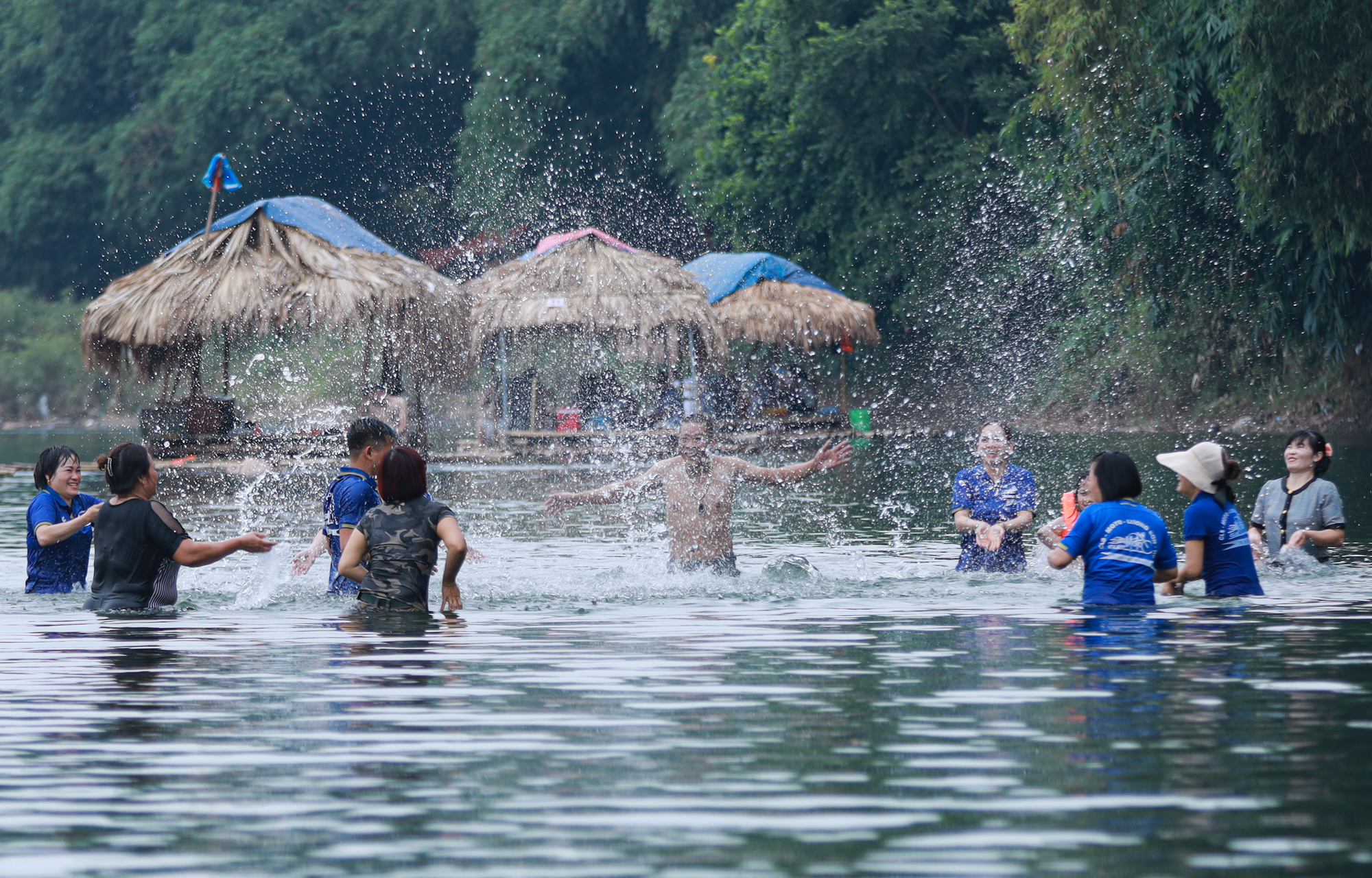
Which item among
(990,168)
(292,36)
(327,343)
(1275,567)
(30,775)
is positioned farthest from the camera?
(292,36)

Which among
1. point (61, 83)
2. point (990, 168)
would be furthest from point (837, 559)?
point (61, 83)

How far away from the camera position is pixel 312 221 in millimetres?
25281

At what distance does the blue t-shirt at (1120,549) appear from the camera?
30.6ft

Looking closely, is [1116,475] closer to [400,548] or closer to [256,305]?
[400,548]

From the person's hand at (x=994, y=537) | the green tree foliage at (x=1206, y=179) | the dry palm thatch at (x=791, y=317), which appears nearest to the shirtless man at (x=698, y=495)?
the person's hand at (x=994, y=537)

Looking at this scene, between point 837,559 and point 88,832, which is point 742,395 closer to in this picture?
point 837,559

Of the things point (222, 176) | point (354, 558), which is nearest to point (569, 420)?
point (222, 176)

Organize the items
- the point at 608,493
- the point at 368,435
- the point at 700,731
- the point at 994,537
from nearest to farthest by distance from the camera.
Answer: the point at 700,731 < the point at 368,435 < the point at 994,537 < the point at 608,493

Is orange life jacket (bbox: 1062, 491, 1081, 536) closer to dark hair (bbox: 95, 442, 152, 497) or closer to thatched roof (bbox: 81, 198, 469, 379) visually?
dark hair (bbox: 95, 442, 152, 497)

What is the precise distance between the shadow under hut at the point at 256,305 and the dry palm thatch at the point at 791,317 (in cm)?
810

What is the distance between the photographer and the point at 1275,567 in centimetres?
1225

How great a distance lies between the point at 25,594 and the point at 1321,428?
25734 millimetres

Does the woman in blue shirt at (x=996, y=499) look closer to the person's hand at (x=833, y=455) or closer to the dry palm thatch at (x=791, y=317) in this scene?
the person's hand at (x=833, y=455)

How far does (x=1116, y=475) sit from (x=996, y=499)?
2.73m
